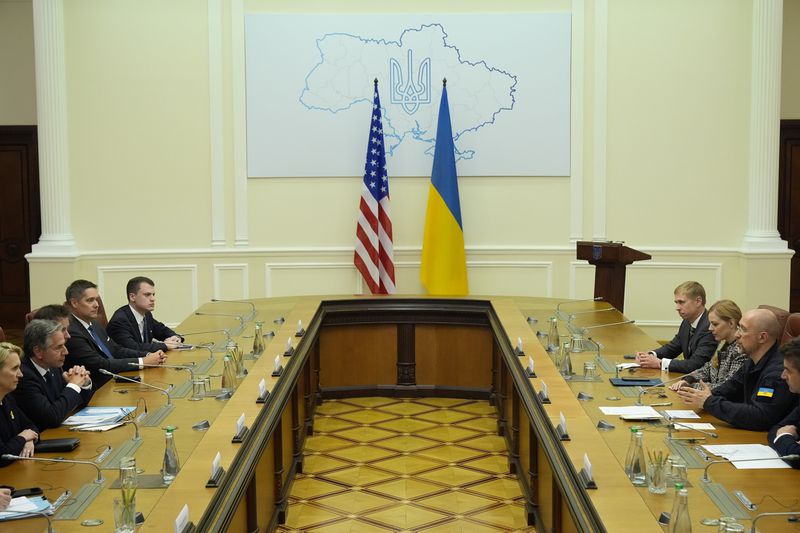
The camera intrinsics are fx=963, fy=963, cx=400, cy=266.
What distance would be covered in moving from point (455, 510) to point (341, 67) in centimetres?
561

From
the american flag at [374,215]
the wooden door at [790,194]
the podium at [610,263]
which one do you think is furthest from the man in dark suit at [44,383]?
the wooden door at [790,194]

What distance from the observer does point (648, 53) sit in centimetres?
966

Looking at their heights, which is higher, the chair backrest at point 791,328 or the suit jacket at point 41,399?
the chair backrest at point 791,328

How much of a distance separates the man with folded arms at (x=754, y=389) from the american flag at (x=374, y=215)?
5047 mm

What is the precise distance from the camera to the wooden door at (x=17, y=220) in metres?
11.2

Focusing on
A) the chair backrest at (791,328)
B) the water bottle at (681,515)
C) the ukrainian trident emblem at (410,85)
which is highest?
the ukrainian trident emblem at (410,85)

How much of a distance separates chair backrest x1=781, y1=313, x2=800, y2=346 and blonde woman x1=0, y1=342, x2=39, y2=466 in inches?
160

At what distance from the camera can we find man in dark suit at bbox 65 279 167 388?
18.4ft

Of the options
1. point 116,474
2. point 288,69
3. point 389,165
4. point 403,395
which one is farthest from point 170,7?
point 116,474

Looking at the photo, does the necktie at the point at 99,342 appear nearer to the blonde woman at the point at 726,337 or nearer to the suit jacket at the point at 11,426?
the suit jacket at the point at 11,426

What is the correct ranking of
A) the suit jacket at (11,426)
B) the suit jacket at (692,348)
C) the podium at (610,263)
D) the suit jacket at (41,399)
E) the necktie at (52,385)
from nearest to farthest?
the suit jacket at (11,426)
the suit jacket at (41,399)
the necktie at (52,385)
the suit jacket at (692,348)
the podium at (610,263)

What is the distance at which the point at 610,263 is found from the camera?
25.7ft

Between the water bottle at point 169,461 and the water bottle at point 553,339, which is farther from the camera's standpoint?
the water bottle at point 553,339

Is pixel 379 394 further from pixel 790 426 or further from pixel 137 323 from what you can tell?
pixel 790 426
